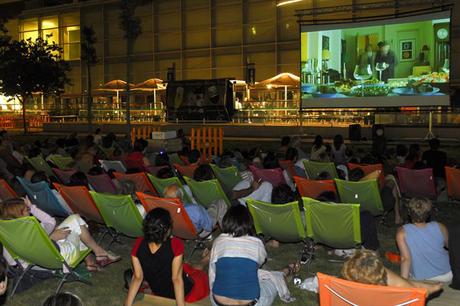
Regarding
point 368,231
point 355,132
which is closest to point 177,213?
point 368,231

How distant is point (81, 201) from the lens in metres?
7.08

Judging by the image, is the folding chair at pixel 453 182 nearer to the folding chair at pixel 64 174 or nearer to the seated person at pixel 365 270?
the seated person at pixel 365 270

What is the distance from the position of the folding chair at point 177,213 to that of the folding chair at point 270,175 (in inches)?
101

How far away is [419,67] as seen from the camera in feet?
60.6

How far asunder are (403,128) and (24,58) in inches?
816

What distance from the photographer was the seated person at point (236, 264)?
4145mm

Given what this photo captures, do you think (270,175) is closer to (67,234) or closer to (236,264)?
(67,234)

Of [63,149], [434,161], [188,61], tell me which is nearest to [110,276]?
[434,161]

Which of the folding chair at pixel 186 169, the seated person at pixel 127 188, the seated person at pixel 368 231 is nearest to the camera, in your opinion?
the seated person at pixel 368 231

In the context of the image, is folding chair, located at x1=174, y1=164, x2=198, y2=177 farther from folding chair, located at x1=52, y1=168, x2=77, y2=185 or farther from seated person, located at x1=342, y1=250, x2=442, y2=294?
seated person, located at x1=342, y1=250, x2=442, y2=294

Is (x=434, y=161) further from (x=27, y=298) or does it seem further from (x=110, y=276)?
(x=27, y=298)

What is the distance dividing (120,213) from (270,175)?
3.07 metres

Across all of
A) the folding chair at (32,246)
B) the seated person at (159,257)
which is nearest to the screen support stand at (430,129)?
the folding chair at (32,246)

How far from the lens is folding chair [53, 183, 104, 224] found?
22.5ft
